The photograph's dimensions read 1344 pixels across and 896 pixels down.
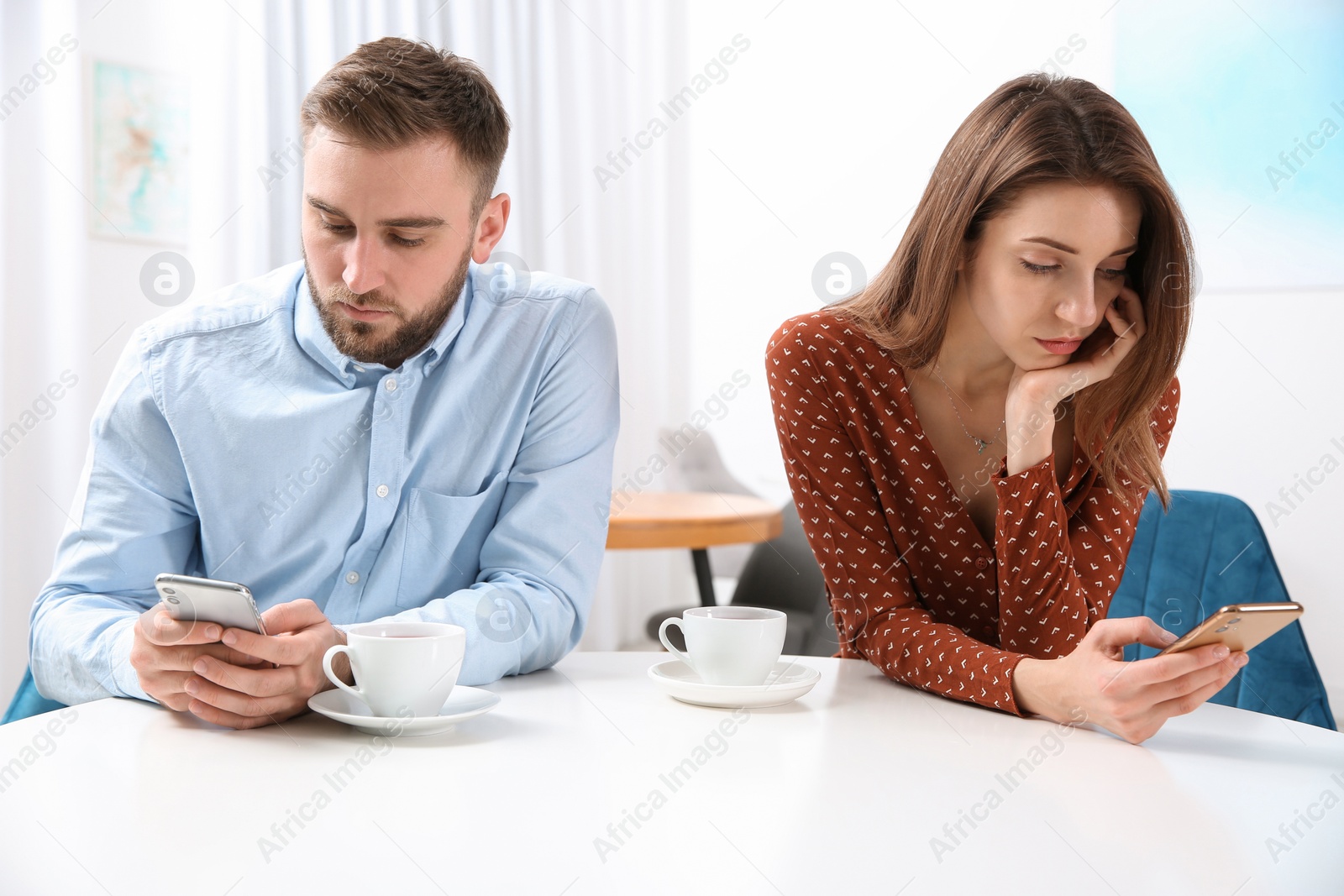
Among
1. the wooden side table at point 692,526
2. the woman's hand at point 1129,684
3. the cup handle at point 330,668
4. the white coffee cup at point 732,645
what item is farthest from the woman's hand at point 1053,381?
the wooden side table at point 692,526

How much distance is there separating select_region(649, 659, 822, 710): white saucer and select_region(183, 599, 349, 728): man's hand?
0.30 m

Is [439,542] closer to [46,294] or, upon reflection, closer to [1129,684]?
[1129,684]

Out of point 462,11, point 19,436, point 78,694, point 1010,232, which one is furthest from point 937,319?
point 462,11

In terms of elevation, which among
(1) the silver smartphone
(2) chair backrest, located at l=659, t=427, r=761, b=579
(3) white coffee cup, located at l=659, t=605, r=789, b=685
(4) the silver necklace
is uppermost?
(4) the silver necklace

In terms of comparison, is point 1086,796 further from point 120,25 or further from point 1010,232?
point 120,25

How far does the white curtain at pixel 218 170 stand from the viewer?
211 centimetres

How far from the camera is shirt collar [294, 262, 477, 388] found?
3.95 feet

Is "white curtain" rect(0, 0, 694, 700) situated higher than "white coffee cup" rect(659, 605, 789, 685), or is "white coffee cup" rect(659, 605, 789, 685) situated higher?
"white curtain" rect(0, 0, 694, 700)

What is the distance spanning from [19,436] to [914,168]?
2544 millimetres

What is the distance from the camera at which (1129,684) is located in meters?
0.84

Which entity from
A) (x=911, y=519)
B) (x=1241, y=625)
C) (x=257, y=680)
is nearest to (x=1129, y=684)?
(x=1241, y=625)

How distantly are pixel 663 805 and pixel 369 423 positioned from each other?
2.22 feet

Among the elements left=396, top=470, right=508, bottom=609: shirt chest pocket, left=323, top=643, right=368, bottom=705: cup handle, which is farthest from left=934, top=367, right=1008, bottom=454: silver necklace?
left=323, top=643, right=368, bottom=705: cup handle

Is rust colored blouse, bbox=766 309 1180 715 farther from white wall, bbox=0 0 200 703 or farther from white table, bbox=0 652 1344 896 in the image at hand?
white wall, bbox=0 0 200 703
